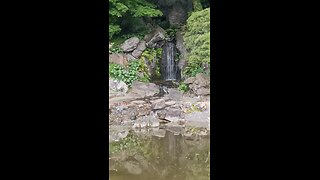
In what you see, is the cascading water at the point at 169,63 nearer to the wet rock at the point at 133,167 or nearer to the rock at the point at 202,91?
the rock at the point at 202,91

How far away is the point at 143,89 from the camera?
11.9 m

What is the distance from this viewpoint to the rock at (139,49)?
1292cm

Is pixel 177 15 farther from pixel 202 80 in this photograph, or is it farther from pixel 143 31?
pixel 202 80

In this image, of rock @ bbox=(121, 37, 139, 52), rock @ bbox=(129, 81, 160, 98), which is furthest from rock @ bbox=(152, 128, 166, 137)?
rock @ bbox=(121, 37, 139, 52)

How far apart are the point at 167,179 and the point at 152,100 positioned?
4848 mm

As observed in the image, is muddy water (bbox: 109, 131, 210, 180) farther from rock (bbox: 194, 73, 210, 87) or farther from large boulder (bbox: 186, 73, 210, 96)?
rock (bbox: 194, 73, 210, 87)

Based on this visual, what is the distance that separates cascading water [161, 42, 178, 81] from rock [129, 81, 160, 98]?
50.4 inches

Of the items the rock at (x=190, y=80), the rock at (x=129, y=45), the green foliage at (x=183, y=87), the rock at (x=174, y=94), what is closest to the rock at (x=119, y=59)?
the rock at (x=129, y=45)

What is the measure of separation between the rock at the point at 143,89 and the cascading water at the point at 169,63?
4.20 feet

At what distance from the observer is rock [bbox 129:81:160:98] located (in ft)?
38.5
